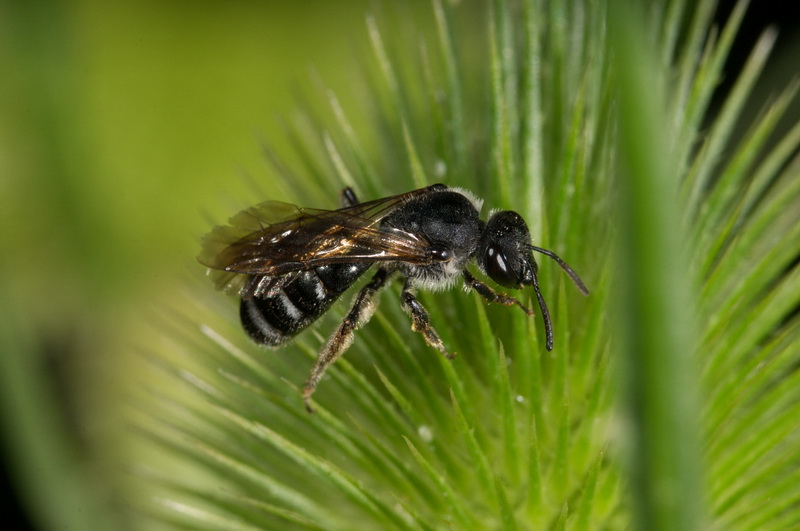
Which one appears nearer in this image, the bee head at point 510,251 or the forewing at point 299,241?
the bee head at point 510,251

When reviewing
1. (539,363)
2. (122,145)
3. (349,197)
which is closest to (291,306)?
(349,197)

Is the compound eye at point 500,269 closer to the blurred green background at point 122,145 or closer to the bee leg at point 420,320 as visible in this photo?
the bee leg at point 420,320

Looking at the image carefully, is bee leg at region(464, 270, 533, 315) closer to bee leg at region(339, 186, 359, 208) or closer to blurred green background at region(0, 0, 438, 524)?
bee leg at region(339, 186, 359, 208)

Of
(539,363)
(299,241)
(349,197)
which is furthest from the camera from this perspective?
(349,197)

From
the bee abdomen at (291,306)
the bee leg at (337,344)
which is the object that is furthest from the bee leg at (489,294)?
the bee abdomen at (291,306)

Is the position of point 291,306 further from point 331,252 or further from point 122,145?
point 122,145

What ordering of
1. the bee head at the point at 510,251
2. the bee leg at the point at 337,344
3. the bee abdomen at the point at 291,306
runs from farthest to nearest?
the bee abdomen at the point at 291,306, the bee leg at the point at 337,344, the bee head at the point at 510,251

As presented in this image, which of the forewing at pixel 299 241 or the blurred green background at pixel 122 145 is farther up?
the blurred green background at pixel 122 145
